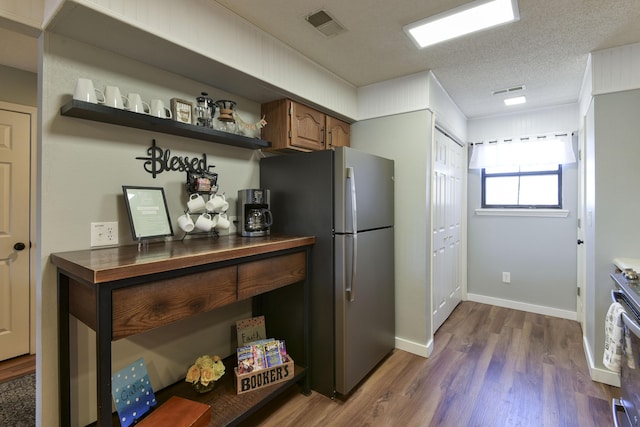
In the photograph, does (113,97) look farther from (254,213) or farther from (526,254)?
(526,254)

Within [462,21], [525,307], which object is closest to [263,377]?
[462,21]

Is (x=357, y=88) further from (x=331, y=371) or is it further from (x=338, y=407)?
(x=338, y=407)

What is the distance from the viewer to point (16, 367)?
246 centimetres

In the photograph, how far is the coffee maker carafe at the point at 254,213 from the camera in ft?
6.93

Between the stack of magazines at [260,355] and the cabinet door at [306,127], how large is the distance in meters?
1.44

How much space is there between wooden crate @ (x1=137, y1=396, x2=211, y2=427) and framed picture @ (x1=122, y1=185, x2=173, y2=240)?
2.86 feet

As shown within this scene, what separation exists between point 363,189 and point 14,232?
9.57 feet

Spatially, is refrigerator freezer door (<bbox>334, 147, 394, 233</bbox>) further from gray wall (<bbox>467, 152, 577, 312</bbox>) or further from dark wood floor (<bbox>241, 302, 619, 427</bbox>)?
gray wall (<bbox>467, 152, 577, 312</bbox>)

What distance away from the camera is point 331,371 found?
6.77 feet

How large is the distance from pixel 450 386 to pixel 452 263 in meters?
1.68

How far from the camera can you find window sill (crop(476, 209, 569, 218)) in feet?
11.6

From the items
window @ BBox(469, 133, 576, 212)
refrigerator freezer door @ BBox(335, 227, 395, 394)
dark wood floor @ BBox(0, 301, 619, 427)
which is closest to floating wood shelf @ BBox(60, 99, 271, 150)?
refrigerator freezer door @ BBox(335, 227, 395, 394)

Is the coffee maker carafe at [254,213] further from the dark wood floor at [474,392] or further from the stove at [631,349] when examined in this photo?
the stove at [631,349]

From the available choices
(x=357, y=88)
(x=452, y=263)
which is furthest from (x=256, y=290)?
(x=452, y=263)
